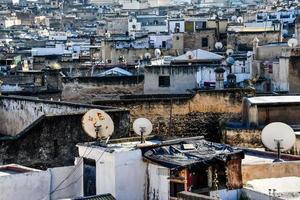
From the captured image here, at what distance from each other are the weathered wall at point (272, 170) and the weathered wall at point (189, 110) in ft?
36.1

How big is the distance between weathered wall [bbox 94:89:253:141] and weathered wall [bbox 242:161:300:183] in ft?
36.1

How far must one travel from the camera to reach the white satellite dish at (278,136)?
19.9 metres

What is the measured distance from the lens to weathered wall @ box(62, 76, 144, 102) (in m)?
37.9

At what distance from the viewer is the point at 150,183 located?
739 inches

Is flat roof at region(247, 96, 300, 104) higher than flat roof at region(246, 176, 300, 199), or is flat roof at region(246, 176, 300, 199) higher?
flat roof at region(247, 96, 300, 104)

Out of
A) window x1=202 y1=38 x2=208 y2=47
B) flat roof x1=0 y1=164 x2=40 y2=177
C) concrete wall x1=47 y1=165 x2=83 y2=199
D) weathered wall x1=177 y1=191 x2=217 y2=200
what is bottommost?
concrete wall x1=47 y1=165 x2=83 y2=199

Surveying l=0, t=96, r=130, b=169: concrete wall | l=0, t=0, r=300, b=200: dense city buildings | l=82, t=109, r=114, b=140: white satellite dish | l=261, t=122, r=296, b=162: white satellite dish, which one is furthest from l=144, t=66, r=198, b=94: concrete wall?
l=261, t=122, r=296, b=162: white satellite dish

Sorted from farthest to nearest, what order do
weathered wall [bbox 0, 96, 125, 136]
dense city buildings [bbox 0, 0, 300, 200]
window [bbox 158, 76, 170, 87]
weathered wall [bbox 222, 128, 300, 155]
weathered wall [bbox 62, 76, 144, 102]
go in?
window [bbox 158, 76, 170, 87], weathered wall [bbox 62, 76, 144, 102], weathered wall [bbox 0, 96, 125, 136], weathered wall [bbox 222, 128, 300, 155], dense city buildings [bbox 0, 0, 300, 200]

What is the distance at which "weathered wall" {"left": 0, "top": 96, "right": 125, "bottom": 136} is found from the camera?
2911 cm

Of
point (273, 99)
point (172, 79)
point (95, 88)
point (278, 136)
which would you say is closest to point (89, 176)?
point (278, 136)

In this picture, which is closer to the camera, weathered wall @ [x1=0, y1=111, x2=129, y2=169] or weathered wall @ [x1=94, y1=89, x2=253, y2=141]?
weathered wall @ [x1=0, y1=111, x2=129, y2=169]

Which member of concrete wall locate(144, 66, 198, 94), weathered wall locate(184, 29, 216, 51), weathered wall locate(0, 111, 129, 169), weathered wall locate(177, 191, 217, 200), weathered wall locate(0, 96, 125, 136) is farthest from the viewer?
weathered wall locate(184, 29, 216, 51)

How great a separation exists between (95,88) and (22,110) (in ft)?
25.1

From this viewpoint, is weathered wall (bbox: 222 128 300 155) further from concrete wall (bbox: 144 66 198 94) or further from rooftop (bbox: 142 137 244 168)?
concrete wall (bbox: 144 66 198 94)
